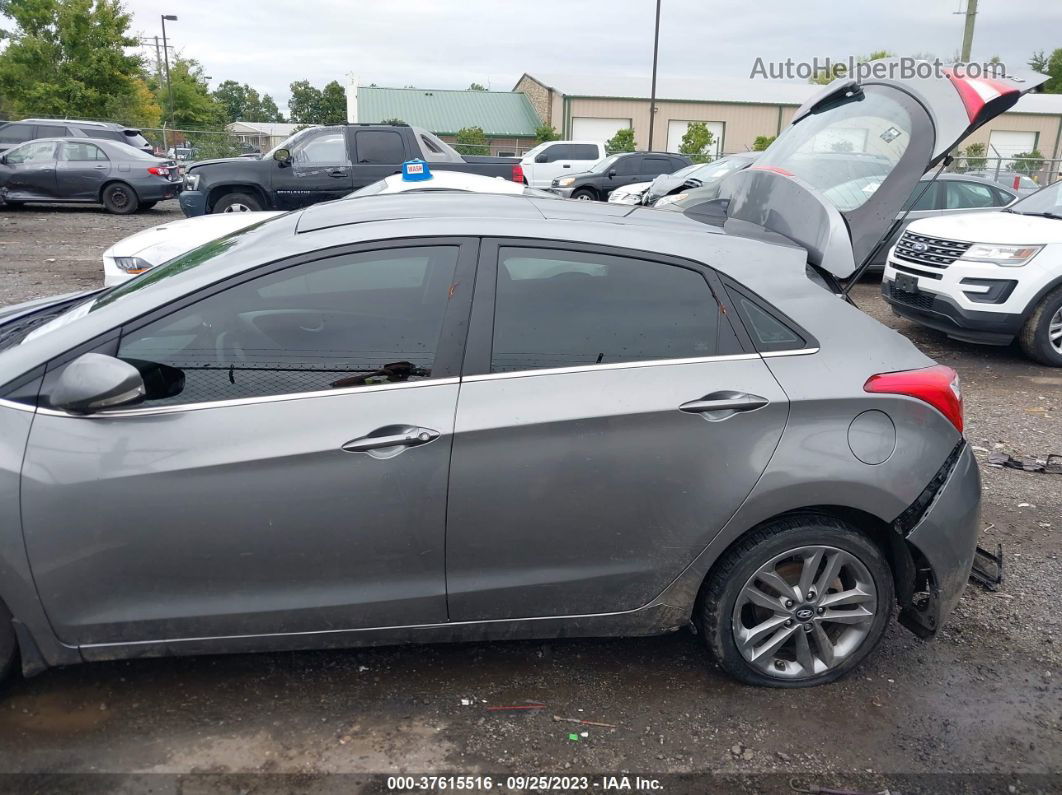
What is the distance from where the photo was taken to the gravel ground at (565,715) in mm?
2697

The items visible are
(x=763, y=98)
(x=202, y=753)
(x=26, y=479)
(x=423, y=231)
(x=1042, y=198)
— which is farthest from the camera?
(x=763, y=98)

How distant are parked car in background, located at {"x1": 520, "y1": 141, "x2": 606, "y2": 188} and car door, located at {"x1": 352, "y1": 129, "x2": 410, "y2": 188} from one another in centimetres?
1190

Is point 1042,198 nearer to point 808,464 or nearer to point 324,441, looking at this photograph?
point 808,464

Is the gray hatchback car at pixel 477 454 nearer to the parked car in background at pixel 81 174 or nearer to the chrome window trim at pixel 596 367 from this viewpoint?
the chrome window trim at pixel 596 367

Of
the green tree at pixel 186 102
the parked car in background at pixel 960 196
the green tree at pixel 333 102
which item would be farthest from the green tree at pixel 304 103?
the parked car in background at pixel 960 196

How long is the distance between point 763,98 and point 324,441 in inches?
2038

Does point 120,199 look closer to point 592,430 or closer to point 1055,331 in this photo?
point 1055,331

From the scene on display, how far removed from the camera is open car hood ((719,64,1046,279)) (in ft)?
11.6

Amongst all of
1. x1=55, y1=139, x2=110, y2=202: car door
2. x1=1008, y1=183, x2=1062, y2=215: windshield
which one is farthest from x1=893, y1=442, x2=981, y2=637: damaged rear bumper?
x1=55, y1=139, x2=110, y2=202: car door

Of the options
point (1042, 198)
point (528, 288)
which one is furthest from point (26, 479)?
point (1042, 198)

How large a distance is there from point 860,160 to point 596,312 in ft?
6.30

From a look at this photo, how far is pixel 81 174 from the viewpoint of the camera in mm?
17859

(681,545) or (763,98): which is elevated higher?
(763,98)

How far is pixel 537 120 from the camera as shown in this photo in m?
51.8
